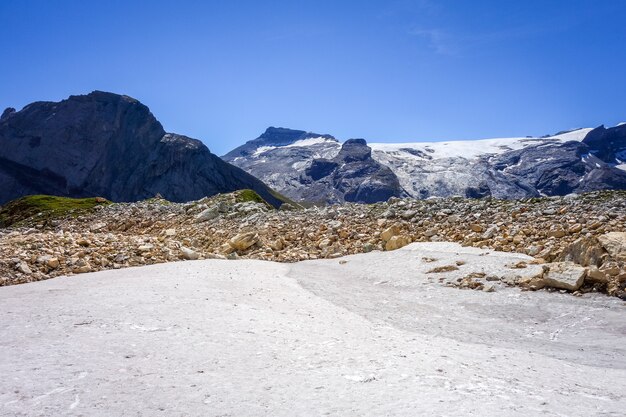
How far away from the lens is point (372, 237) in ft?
74.1

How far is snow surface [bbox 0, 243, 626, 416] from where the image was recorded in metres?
5.52

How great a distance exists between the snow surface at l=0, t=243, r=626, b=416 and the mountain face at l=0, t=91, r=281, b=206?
14763 centimetres

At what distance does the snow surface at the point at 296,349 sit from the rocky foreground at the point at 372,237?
1.07m

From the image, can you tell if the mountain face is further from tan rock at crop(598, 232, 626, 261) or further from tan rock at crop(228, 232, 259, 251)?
tan rock at crop(598, 232, 626, 261)

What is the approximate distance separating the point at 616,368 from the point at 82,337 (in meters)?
9.08

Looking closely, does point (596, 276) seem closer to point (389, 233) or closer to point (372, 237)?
point (389, 233)

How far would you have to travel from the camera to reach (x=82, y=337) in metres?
7.68

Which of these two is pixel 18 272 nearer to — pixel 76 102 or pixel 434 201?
pixel 434 201

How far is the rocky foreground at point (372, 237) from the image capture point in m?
13.9

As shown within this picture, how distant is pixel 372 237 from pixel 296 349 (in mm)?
15235

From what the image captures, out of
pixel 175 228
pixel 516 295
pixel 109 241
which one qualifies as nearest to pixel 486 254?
pixel 516 295

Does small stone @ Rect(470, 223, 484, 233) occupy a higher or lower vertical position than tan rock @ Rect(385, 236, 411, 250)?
higher

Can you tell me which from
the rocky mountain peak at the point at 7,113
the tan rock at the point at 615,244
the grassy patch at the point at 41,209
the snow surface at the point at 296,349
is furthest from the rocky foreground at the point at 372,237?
the rocky mountain peak at the point at 7,113

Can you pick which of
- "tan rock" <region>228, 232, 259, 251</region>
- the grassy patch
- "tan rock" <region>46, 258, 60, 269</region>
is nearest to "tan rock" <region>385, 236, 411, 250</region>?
"tan rock" <region>228, 232, 259, 251</region>
